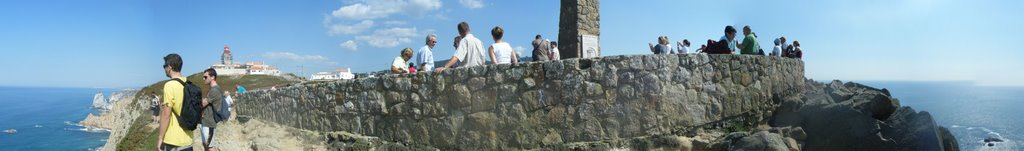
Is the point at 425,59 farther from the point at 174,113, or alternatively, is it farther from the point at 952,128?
the point at 952,128

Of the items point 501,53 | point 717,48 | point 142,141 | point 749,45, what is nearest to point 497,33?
point 501,53

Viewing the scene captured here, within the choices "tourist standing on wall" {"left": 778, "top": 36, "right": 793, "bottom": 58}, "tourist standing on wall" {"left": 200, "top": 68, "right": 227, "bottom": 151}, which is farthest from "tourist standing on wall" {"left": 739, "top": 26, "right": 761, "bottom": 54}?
"tourist standing on wall" {"left": 200, "top": 68, "right": 227, "bottom": 151}

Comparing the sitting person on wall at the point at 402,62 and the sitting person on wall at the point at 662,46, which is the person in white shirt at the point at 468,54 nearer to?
the sitting person on wall at the point at 402,62

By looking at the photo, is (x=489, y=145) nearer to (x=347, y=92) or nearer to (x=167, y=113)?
(x=347, y=92)

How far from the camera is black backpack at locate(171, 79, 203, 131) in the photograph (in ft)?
14.5

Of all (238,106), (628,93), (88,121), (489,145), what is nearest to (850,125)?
(628,93)

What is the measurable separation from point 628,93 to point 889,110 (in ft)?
11.6

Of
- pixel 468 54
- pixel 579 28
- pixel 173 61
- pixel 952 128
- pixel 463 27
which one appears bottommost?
pixel 952 128

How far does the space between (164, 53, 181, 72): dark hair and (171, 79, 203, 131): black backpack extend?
15 cm

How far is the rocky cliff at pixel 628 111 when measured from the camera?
6.25 m

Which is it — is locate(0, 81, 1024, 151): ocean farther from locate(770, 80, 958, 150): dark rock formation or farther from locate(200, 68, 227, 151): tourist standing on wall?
locate(200, 68, 227, 151): tourist standing on wall

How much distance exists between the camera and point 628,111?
6262 millimetres

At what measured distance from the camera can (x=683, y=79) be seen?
6402 millimetres

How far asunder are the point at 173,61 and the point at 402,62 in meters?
3.99
